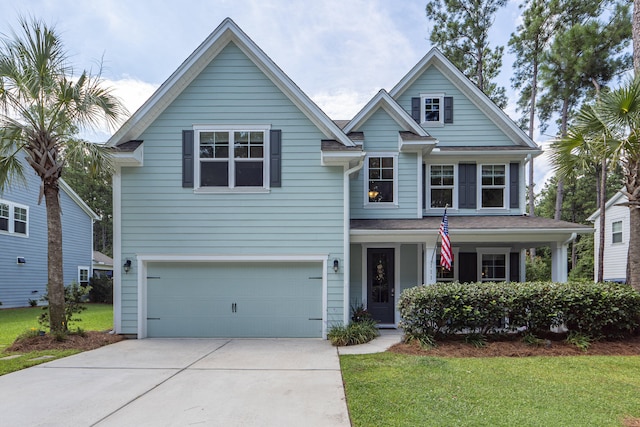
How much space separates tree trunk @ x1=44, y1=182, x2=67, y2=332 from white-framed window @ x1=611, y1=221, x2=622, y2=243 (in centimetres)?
2311

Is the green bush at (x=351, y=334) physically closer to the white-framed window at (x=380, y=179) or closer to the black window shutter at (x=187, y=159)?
the white-framed window at (x=380, y=179)

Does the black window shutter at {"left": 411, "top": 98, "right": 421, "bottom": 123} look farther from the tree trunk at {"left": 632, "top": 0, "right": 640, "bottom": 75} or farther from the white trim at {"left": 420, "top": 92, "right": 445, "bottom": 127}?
the tree trunk at {"left": 632, "top": 0, "right": 640, "bottom": 75}

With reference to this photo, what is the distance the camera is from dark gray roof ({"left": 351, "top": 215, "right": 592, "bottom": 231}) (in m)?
9.15

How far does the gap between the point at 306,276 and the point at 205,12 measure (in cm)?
904

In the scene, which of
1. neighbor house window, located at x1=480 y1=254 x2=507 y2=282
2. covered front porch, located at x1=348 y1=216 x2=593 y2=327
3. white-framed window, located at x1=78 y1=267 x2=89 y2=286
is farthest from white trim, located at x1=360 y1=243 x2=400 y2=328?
white-framed window, located at x1=78 y1=267 x2=89 y2=286

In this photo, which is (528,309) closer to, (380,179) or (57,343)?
(380,179)


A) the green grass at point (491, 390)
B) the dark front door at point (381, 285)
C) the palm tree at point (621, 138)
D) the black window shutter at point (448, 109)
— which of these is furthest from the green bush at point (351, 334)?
the black window shutter at point (448, 109)

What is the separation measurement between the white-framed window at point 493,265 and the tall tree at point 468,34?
1140 cm

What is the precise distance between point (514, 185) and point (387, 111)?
436cm

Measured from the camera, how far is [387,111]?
1059cm

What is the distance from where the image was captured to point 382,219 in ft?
34.1

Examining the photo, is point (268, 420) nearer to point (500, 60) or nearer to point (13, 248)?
point (13, 248)

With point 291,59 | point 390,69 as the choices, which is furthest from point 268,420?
point 390,69

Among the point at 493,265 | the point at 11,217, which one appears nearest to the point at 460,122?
the point at 493,265
